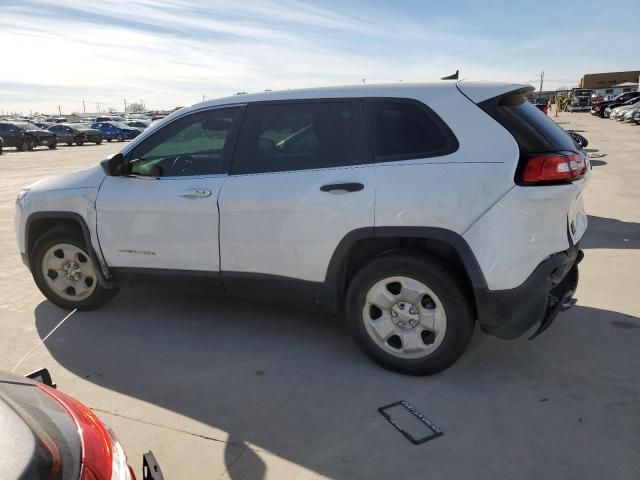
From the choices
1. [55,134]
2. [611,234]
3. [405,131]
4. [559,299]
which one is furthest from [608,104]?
[405,131]

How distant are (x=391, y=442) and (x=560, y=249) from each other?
4.89 feet

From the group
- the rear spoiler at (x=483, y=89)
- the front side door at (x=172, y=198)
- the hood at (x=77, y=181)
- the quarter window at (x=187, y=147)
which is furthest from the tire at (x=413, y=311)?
the hood at (x=77, y=181)

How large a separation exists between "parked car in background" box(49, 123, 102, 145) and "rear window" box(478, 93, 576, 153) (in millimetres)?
34504

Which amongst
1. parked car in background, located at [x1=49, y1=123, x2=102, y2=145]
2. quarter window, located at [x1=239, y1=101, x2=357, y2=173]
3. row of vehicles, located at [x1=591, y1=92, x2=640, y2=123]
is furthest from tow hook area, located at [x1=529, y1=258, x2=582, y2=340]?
parked car in background, located at [x1=49, y1=123, x2=102, y2=145]

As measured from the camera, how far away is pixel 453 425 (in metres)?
2.91

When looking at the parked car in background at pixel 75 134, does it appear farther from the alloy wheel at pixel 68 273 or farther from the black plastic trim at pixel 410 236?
the black plastic trim at pixel 410 236

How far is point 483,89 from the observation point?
3238mm

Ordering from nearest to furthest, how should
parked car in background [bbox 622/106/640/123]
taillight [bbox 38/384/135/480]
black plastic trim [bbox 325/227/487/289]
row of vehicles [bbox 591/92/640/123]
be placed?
taillight [bbox 38/384/135/480] → black plastic trim [bbox 325/227/487/289] → parked car in background [bbox 622/106/640/123] → row of vehicles [bbox 591/92/640/123]

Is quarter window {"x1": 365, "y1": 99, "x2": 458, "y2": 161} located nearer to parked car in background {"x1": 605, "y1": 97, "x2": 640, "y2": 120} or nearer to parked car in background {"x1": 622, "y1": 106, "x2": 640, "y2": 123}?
parked car in background {"x1": 622, "y1": 106, "x2": 640, "y2": 123}

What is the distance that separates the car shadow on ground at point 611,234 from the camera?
20.7 ft

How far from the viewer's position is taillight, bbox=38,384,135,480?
154 cm

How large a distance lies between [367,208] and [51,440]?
2197mm

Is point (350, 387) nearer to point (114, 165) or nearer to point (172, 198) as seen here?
point (172, 198)

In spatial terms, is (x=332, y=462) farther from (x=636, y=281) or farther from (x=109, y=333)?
(x=636, y=281)
